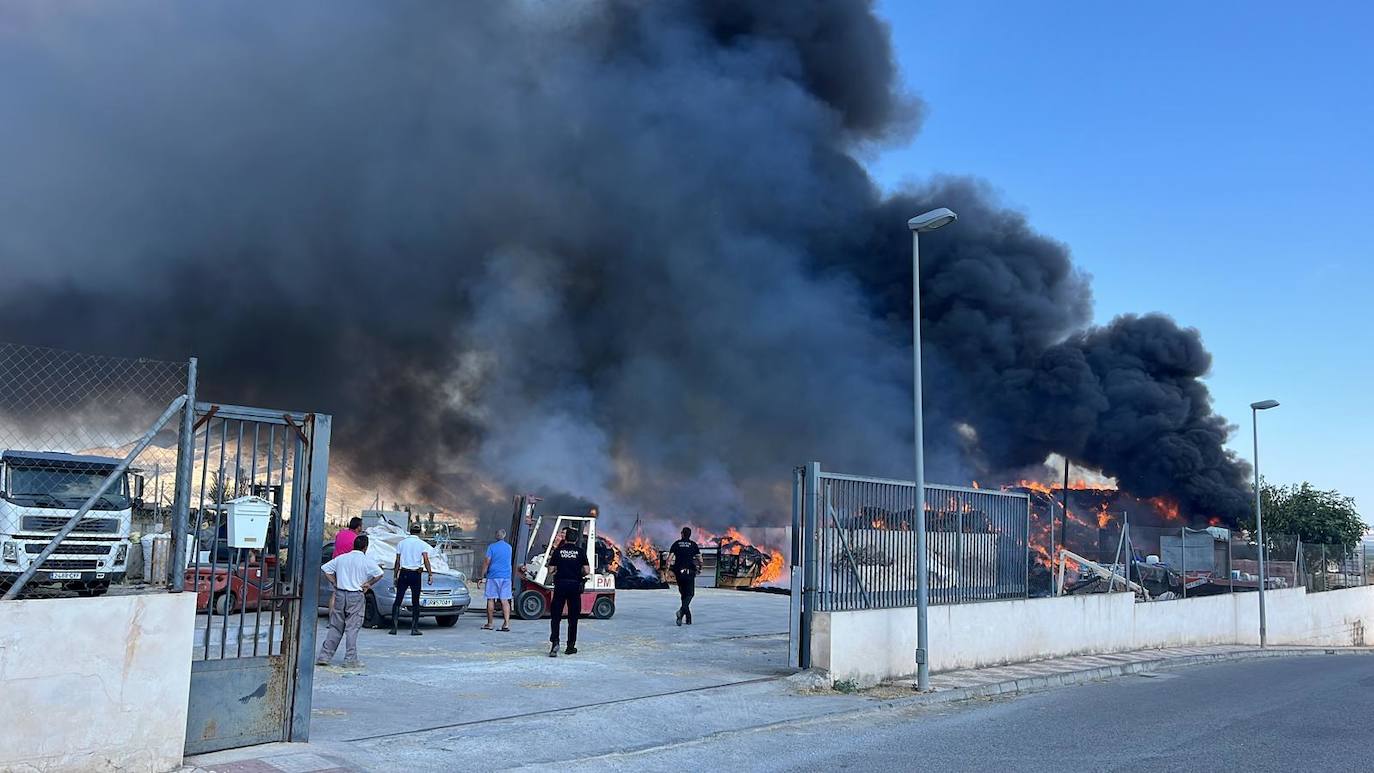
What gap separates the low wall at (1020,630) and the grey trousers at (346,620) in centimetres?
477

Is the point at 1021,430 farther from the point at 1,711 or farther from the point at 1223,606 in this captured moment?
the point at 1,711

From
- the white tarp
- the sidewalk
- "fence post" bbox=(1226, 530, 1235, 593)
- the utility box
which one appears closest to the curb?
the sidewalk

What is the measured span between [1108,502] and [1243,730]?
37027 mm

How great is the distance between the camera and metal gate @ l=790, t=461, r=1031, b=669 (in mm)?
10508

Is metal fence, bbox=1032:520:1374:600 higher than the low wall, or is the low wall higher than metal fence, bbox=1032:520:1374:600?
metal fence, bbox=1032:520:1374:600

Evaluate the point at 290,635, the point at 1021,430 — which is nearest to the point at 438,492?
the point at 1021,430

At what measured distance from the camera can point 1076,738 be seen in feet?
25.9

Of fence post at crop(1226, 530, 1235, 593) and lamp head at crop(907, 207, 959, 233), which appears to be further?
fence post at crop(1226, 530, 1235, 593)

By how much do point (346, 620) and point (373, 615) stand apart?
465cm

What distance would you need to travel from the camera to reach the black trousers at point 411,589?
42.9 ft

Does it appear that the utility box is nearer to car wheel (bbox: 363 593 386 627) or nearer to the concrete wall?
the concrete wall

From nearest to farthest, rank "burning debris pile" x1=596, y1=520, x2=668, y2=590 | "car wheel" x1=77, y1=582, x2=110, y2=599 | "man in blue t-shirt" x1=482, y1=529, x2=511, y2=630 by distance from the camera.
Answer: "car wheel" x1=77, y1=582, x2=110, y2=599
"man in blue t-shirt" x1=482, y1=529, x2=511, y2=630
"burning debris pile" x1=596, y1=520, x2=668, y2=590

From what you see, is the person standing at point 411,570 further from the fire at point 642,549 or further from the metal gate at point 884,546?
the fire at point 642,549

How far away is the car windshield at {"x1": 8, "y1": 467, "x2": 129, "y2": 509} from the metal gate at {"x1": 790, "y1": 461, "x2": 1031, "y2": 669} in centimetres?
929
